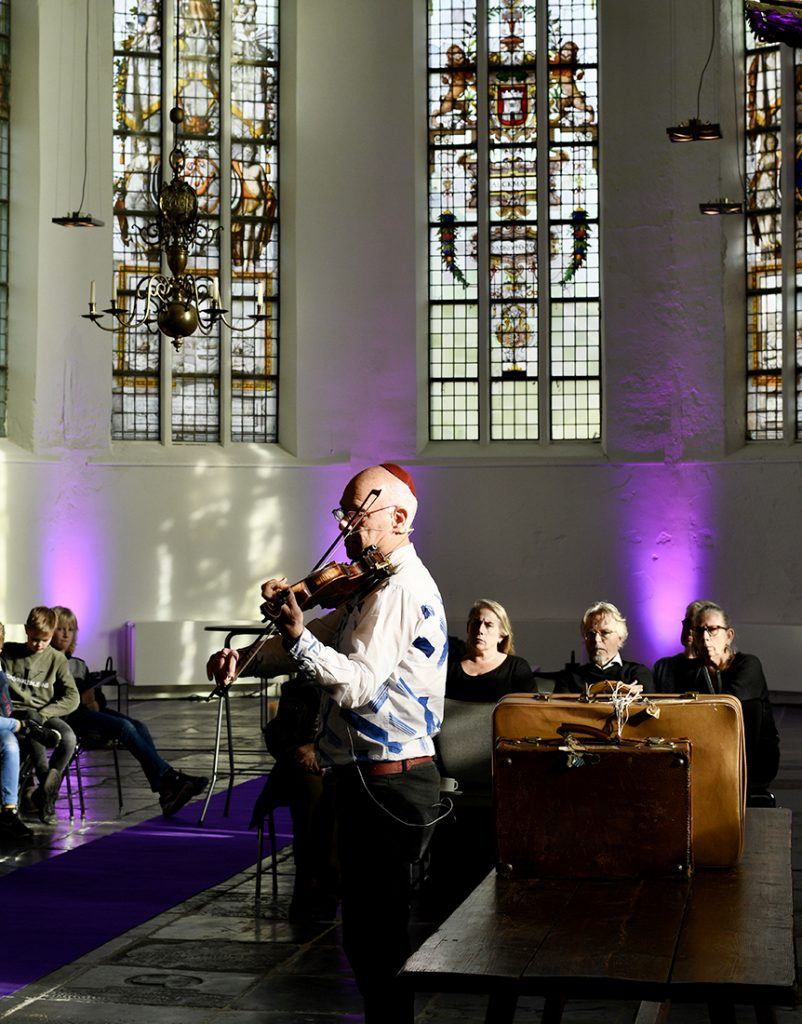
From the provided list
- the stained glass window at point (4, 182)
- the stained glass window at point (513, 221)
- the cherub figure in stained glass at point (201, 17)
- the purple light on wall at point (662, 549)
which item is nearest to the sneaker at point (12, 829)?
the stained glass window at point (4, 182)

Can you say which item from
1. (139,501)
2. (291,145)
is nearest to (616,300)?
(291,145)

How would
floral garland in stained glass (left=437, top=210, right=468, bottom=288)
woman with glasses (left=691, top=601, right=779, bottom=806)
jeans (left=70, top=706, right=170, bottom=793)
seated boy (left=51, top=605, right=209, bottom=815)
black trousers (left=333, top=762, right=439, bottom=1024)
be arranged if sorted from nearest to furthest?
black trousers (left=333, top=762, right=439, bottom=1024), woman with glasses (left=691, top=601, right=779, bottom=806), seated boy (left=51, top=605, right=209, bottom=815), jeans (left=70, top=706, right=170, bottom=793), floral garland in stained glass (left=437, top=210, right=468, bottom=288)

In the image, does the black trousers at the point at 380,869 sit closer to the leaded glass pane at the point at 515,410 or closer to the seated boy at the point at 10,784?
the seated boy at the point at 10,784

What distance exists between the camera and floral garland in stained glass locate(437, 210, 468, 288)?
49.2 ft

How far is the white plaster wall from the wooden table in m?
10.9

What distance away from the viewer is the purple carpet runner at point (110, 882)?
516 cm

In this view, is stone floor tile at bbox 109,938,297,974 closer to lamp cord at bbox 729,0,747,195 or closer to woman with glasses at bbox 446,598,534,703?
woman with glasses at bbox 446,598,534,703

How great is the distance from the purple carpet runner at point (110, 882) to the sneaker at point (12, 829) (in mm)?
351

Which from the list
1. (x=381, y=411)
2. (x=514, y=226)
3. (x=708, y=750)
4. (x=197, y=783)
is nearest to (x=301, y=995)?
(x=708, y=750)

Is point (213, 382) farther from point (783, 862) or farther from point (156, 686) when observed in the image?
point (783, 862)

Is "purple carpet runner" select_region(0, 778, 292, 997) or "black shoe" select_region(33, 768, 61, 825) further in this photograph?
"black shoe" select_region(33, 768, 61, 825)

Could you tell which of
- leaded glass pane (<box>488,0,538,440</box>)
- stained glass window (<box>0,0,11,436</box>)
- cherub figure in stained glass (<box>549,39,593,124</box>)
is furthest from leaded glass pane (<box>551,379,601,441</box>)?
stained glass window (<box>0,0,11,436</box>)

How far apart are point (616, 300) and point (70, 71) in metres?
5.45

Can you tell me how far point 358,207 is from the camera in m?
14.7
